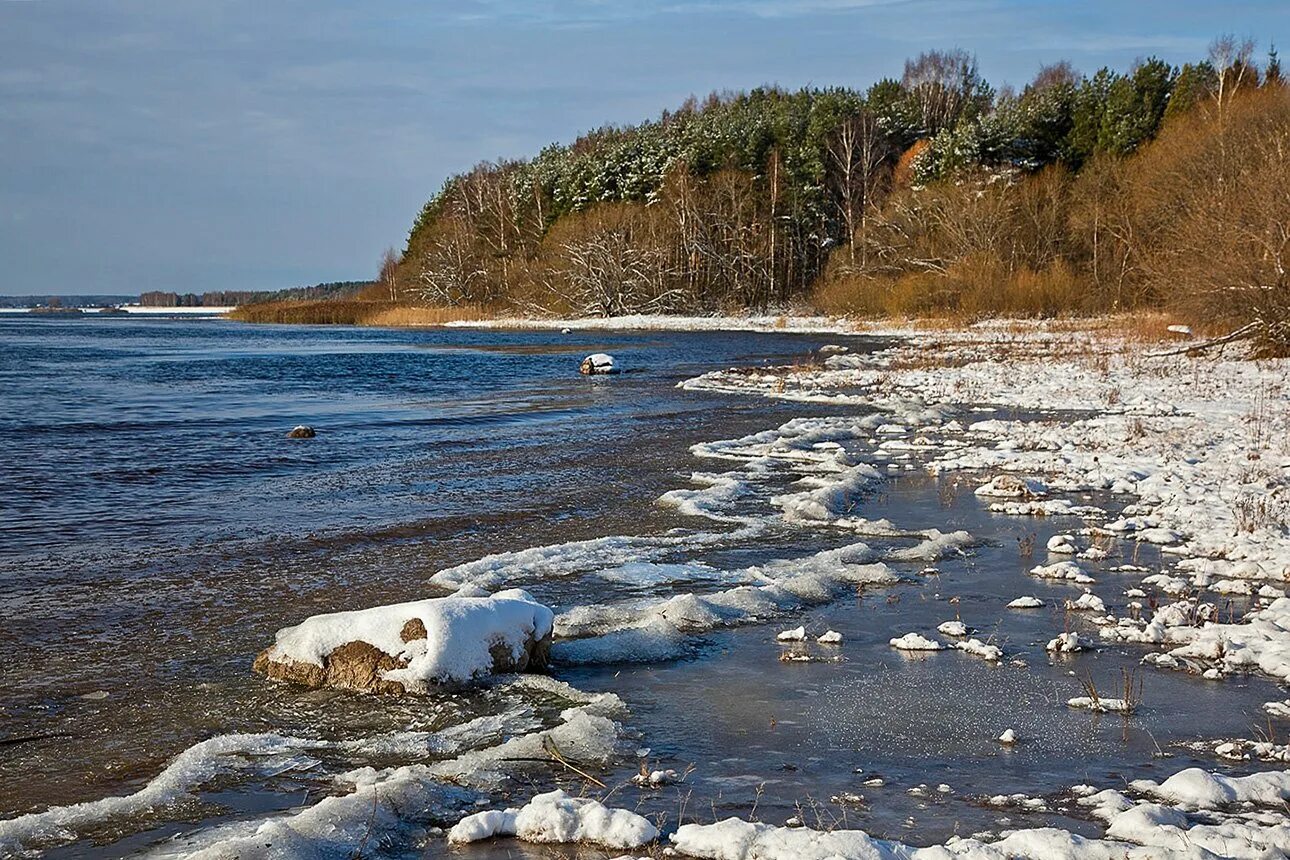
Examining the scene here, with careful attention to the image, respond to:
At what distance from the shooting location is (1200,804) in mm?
4594

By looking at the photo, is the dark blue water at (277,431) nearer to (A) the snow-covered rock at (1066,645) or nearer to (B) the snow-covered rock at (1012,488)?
(B) the snow-covered rock at (1012,488)

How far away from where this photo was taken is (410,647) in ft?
20.7

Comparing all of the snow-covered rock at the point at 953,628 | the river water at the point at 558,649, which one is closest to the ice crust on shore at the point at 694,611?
the river water at the point at 558,649

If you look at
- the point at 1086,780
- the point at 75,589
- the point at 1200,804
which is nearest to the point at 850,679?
the point at 1086,780

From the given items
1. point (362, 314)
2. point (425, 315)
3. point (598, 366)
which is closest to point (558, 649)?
point (598, 366)

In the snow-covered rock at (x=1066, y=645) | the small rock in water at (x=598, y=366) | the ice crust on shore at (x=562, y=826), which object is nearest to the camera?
the ice crust on shore at (x=562, y=826)

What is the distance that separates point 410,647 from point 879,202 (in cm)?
6830

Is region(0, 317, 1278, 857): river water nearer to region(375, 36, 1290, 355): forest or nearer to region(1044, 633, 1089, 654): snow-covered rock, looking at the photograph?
region(1044, 633, 1089, 654): snow-covered rock

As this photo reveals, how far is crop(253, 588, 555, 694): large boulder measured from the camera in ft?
20.6

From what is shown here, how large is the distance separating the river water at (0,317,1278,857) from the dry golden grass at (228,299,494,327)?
64378 millimetres

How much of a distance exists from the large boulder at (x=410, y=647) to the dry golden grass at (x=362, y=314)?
75.7m

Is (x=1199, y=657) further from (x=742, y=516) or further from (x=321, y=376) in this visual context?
(x=321, y=376)

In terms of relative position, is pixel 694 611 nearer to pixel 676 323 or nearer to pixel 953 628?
pixel 953 628

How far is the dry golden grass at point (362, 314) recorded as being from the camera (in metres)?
82.6
